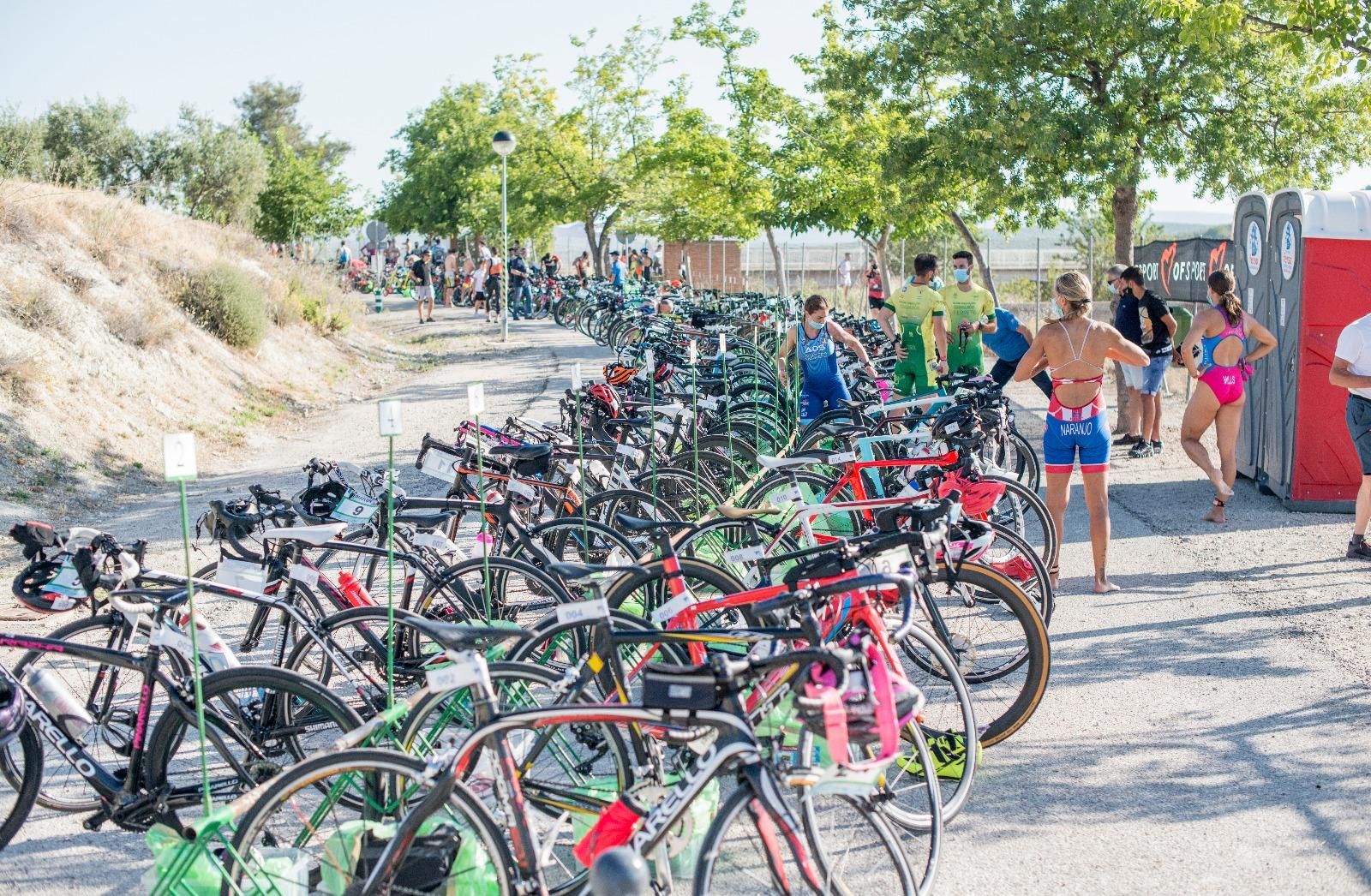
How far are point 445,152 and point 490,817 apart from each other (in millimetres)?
49708

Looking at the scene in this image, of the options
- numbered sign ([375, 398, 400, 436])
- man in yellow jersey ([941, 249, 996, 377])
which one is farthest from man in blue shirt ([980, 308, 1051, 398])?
numbered sign ([375, 398, 400, 436])

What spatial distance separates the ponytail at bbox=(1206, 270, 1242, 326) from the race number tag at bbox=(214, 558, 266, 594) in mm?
7543

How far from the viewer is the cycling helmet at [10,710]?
3.96 m

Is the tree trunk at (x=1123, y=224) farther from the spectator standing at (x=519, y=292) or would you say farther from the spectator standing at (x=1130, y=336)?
the spectator standing at (x=519, y=292)

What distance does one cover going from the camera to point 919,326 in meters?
11.8

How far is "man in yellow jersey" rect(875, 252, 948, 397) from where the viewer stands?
11703 mm

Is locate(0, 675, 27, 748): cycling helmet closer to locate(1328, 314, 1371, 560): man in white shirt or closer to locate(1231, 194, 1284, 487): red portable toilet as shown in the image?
locate(1328, 314, 1371, 560): man in white shirt


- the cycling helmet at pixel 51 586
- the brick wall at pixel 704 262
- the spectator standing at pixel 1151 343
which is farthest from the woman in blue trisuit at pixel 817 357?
the brick wall at pixel 704 262

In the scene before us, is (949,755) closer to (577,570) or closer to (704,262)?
(577,570)

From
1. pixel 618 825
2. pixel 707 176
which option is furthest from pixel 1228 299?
pixel 707 176

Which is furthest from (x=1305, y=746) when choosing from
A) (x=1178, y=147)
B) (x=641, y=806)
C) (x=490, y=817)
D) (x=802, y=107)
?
(x=802, y=107)

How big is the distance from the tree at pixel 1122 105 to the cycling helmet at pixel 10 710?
37.4 ft

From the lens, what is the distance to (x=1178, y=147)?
1396cm

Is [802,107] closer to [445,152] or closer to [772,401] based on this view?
[772,401]
